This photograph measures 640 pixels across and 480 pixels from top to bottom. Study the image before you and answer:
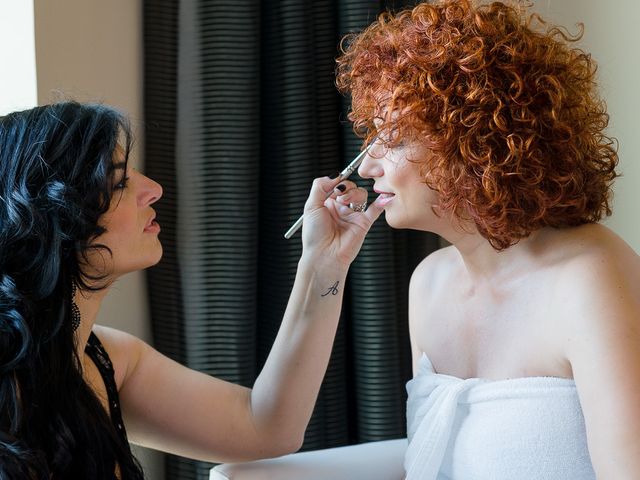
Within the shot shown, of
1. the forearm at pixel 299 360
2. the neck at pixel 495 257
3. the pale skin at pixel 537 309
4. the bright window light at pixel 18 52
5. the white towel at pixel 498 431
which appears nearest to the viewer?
the pale skin at pixel 537 309

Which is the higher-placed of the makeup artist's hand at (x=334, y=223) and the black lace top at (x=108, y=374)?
the makeup artist's hand at (x=334, y=223)

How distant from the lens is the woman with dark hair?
3.84 ft

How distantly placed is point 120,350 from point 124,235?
9.9 inches

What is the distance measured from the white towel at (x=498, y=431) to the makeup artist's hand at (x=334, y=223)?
244 mm

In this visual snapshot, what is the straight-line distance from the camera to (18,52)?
1578mm

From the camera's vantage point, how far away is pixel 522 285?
1.31 meters

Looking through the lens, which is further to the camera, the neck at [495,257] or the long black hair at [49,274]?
the neck at [495,257]

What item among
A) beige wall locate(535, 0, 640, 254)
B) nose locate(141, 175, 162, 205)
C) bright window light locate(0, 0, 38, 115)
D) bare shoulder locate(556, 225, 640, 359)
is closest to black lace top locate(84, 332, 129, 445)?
nose locate(141, 175, 162, 205)

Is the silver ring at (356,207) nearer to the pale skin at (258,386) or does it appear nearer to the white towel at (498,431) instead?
the pale skin at (258,386)

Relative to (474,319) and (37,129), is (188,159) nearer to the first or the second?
(37,129)

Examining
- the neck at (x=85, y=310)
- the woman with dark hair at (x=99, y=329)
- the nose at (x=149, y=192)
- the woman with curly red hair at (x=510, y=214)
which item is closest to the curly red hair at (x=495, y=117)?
the woman with curly red hair at (x=510, y=214)

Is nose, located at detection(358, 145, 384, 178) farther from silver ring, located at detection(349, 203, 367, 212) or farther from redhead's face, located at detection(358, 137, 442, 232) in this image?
silver ring, located at detection(349, 203, 367, 212)

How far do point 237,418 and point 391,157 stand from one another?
48cm

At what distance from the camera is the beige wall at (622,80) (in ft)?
5.99
